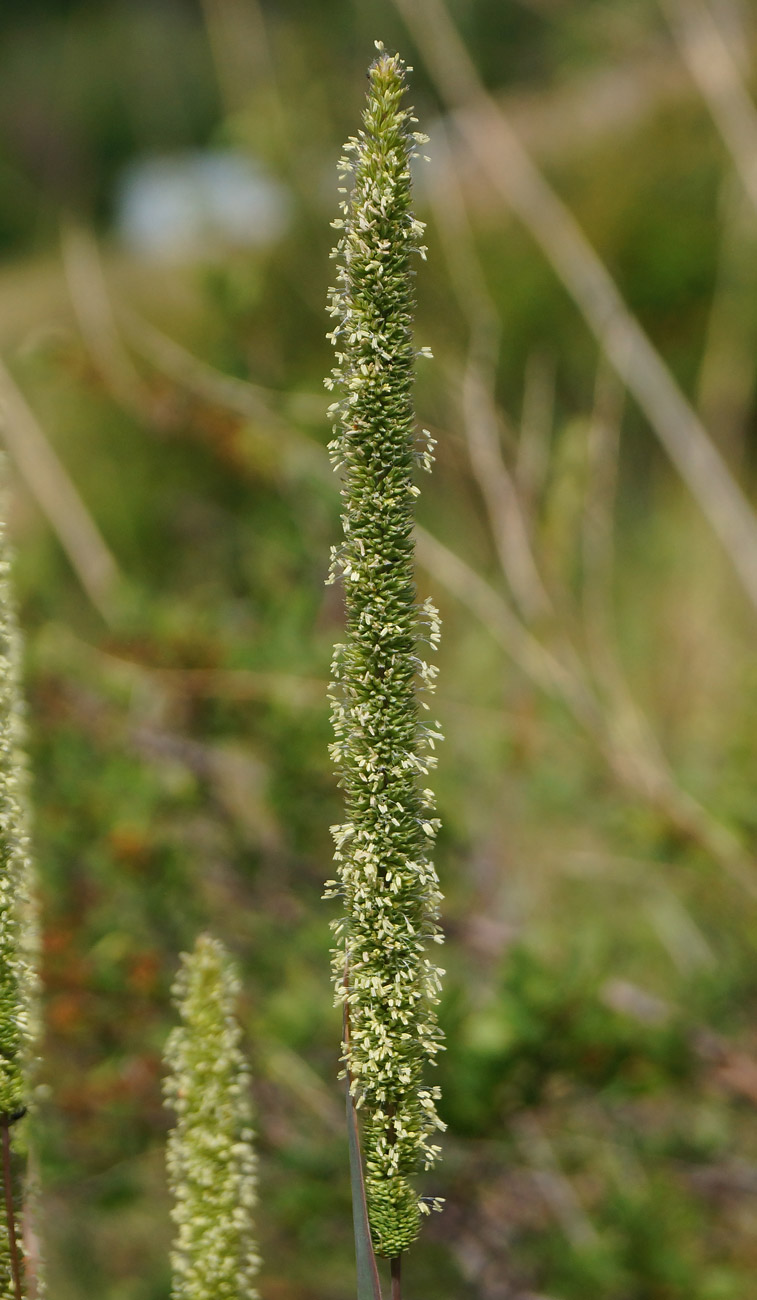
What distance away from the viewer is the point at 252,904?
3.21 m

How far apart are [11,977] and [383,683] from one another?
0.96 feet

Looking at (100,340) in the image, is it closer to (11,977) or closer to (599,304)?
(599,304)

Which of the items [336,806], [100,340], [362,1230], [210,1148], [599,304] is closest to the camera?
[362,1230]

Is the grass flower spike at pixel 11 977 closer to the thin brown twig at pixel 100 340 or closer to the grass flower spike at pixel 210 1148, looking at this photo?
the grass flower spike at pixel 210 1148

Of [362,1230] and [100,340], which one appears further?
[100,340]

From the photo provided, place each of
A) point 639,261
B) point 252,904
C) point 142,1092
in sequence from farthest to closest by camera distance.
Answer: point 639,261
point 252,904
point 142,1092

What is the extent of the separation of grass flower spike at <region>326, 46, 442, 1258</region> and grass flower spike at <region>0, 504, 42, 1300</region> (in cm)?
19

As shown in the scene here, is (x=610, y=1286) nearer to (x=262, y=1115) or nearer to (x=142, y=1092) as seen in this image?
(x=262, y=1115)

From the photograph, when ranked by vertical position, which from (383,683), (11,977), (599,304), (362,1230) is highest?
(599,304)

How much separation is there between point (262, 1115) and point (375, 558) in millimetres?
2338

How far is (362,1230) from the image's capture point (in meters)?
0.70

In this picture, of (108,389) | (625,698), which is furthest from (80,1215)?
(108,389)

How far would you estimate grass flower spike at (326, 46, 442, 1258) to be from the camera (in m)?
0.67

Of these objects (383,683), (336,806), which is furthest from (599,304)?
(383,683)
